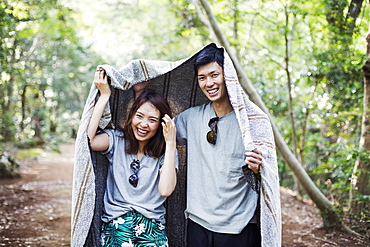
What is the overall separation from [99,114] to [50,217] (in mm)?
4175

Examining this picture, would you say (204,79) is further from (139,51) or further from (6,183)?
(139,51)

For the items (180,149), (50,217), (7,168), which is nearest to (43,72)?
(7,168)

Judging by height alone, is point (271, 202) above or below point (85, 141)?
below

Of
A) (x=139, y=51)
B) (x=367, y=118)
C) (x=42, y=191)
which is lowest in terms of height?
(x=42, y=191)

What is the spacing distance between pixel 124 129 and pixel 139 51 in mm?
12022

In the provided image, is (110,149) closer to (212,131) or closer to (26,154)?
(212,131)

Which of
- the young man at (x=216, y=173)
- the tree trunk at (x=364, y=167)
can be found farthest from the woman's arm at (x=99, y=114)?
the tree trunk at (x=364, y=167)

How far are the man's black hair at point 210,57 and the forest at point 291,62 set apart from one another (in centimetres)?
189

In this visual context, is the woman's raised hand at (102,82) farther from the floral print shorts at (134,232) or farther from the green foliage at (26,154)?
the green foliage at (26,154)

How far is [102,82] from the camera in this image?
2.15m

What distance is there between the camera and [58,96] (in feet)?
62.8

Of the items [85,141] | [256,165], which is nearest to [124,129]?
[85,141]

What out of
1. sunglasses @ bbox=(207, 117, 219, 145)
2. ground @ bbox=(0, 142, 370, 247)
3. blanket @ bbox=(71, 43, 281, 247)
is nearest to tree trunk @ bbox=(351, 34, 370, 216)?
ground @ bbox=(0, 142, 370, 247)

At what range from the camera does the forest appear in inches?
163
